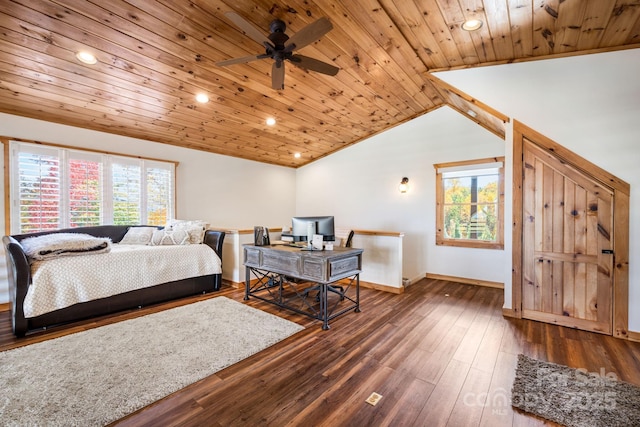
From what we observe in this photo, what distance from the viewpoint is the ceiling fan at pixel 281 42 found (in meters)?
2.06

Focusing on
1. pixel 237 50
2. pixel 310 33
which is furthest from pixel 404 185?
pixel 310 33

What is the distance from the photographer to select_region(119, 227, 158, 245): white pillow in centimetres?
418

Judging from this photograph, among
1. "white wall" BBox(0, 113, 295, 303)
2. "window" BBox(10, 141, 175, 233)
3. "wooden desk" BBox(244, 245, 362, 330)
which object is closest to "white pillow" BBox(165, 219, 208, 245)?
"window" BBox(10, 141, 175, 233)

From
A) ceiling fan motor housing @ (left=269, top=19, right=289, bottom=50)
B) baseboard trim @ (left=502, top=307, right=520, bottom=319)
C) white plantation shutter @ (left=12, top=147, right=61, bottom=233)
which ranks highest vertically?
ceiling fan motor housing @ (left=269, top=19, right=289, bottom=50)

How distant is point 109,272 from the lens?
327 centimetres

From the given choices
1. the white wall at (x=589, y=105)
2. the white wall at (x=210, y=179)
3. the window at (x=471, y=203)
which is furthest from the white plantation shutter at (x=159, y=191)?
the white wall at (x=589, y=105)

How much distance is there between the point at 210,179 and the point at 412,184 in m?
4.01

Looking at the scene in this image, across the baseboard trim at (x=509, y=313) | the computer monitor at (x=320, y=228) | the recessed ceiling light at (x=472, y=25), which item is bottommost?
the baseboard trim at (x=509, y=313)

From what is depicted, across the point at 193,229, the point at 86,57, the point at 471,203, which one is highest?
the point at 86,57

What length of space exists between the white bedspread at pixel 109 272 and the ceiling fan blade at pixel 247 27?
2910mm

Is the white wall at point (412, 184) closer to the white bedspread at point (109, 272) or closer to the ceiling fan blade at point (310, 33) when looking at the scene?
the white bedspread at point (109, 272)

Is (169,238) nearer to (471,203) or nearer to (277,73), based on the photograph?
(277,73)

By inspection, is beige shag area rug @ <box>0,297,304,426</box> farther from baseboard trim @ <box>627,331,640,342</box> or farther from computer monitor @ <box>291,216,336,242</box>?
baseboard trim @ <box>627,331,640,342</box>

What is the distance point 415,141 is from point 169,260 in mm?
4750
